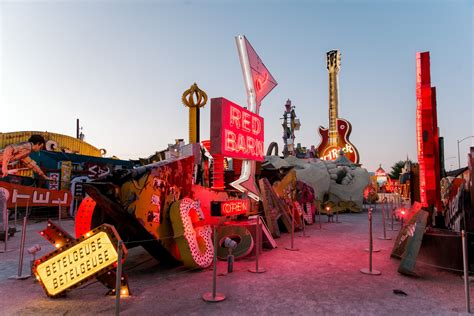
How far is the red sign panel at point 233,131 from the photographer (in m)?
9.38

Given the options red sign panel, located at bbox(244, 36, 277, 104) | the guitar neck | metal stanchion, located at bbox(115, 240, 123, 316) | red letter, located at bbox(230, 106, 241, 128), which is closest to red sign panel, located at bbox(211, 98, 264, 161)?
red letter, located at bbox(230, 106, 241, 128)

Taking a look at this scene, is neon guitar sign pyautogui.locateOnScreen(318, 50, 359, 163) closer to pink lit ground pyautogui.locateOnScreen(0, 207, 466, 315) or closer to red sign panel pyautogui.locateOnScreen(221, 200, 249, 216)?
red sign panel pyautogui.locateOnScreen(221, 200, 249, 216)

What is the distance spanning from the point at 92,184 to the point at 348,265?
622 cm

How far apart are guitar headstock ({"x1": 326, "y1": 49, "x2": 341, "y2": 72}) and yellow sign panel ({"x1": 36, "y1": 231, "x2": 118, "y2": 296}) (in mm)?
50550

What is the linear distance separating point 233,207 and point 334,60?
47151mm

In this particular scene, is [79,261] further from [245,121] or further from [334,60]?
[334,60]

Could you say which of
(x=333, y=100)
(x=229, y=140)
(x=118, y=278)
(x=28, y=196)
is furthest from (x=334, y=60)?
(x=118, y=278)

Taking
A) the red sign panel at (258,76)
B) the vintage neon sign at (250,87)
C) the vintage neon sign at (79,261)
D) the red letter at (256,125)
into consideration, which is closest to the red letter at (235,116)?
the red letter at (256,125)

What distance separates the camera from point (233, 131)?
995 centimetres

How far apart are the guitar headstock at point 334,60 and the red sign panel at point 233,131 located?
43.5 meters

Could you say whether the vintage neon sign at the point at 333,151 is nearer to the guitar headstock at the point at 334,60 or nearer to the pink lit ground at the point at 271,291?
the guitar headstock at the point at 334,60

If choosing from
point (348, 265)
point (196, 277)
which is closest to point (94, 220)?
point (196, 277)

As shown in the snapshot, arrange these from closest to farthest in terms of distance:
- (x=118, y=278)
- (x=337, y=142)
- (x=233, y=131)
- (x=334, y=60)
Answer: (x=118, y=278)
(x=233, y=131)
(x=337, y=142)
(x=334, y=60)

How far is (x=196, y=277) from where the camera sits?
711 cm
